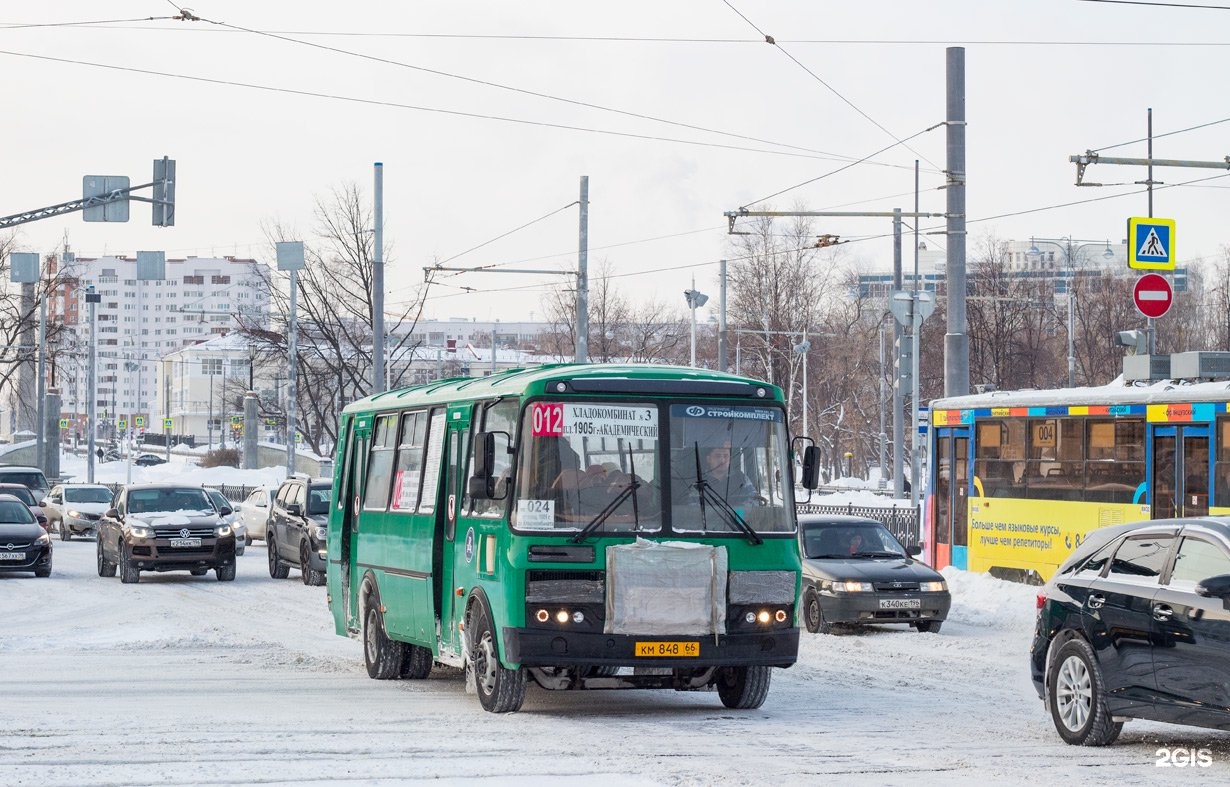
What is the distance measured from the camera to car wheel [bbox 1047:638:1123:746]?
11.2m

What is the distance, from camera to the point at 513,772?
10.0 metres

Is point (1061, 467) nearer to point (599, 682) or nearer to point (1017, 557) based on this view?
point (1017, 557)

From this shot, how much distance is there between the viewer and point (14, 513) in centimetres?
3266

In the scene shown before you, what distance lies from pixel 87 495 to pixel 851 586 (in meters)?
30.3

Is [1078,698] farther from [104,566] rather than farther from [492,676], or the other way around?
[104,566]

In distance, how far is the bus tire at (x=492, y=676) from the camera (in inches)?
509

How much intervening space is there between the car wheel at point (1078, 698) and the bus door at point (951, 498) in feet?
52.9

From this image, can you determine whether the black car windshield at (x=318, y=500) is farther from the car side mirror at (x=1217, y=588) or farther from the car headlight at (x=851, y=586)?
the car side mirror at (x=1217, y=588)

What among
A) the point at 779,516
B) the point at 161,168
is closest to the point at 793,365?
the point at 161,168

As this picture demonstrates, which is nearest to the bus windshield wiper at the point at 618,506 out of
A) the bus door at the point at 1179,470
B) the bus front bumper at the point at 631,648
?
the bus front bumper at the point at 631,648

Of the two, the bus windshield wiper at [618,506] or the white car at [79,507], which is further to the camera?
the white car at [79,507]

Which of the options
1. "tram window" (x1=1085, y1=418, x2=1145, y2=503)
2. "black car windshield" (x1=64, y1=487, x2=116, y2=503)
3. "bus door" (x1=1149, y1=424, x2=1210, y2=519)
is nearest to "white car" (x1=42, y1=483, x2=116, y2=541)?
"black car windshield" (x1=64, y1=487, x2=116, y2=503)

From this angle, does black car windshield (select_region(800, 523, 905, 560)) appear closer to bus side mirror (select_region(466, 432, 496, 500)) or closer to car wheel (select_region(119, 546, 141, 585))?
bus side mirror (select_region(466, 432, 496, 500))

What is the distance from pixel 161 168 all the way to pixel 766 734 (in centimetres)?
1984
